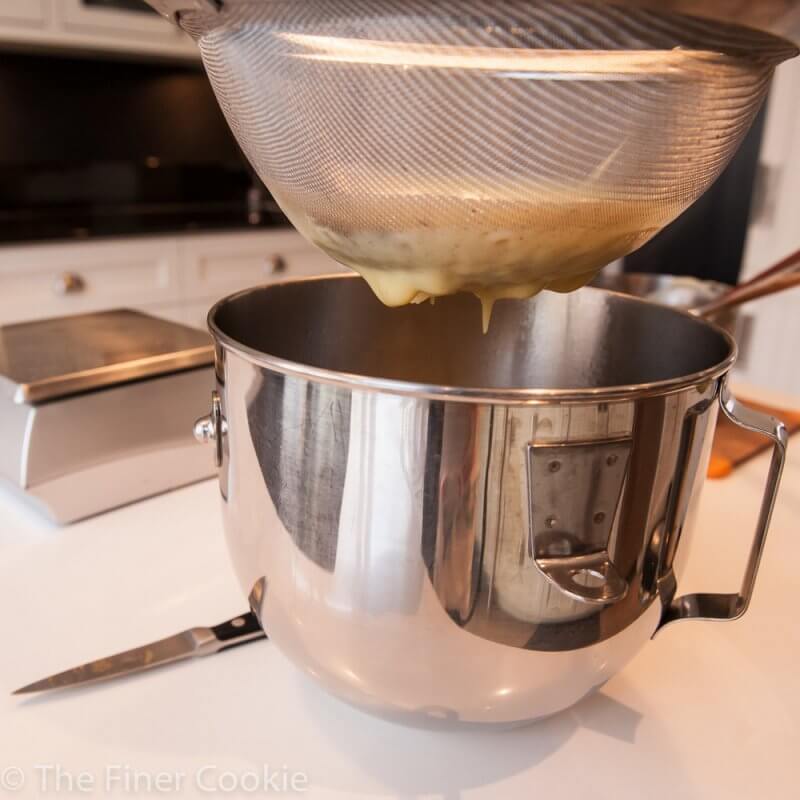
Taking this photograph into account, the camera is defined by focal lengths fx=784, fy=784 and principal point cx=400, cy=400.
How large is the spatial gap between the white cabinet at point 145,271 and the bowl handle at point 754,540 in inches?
49.8

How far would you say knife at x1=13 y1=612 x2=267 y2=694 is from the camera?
42cm

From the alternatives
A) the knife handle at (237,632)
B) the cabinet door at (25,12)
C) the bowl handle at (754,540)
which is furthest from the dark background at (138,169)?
the bowl handle at (754,540)

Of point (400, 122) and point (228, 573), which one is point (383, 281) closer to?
point (400, 122)

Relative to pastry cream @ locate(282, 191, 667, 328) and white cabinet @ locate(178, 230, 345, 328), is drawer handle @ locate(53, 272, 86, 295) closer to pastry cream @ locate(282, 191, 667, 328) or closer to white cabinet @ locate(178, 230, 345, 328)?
white cabinet @ locate(178, 230, 345, 328)

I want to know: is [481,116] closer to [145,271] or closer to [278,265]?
[145,271]

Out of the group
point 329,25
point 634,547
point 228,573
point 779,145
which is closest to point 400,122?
point 329,25

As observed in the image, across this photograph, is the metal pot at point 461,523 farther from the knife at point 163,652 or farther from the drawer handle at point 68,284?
the drawer handle at point 68,284

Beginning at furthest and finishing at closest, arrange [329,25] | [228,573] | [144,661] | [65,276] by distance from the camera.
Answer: [65,276] → [228,573] → [144,661] → [329,25]

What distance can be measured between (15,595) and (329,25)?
0.39 meters

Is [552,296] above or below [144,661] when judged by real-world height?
above

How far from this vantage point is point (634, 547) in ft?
1.19

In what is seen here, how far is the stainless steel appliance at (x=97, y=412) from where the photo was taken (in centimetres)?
58

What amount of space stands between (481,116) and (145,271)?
5.38 feet

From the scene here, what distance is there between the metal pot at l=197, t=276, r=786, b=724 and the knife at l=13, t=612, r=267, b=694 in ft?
0.19
